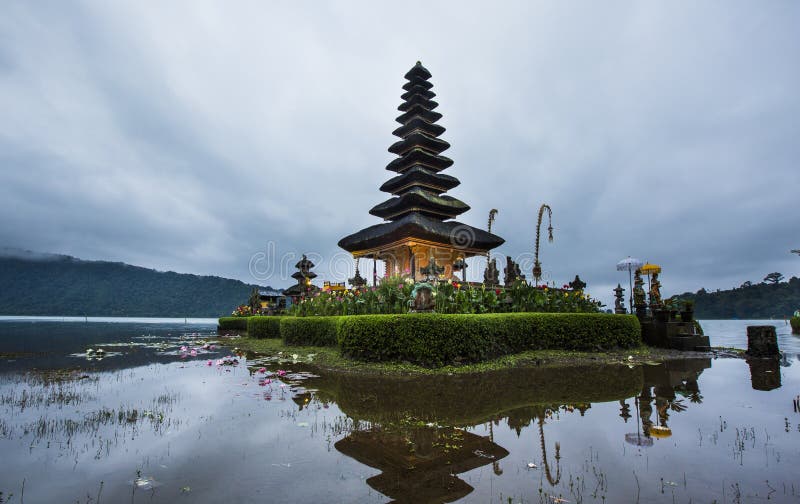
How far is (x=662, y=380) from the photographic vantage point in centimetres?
809

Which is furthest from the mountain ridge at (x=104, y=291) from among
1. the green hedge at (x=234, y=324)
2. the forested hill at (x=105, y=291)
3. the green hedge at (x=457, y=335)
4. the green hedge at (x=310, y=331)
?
the green hedge at (x=457, y=335)

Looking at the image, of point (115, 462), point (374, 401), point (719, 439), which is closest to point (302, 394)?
point (374, 401)

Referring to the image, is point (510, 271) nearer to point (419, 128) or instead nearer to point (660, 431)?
point (660, 431)

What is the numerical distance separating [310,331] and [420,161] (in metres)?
17.5

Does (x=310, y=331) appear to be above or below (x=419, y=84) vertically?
below

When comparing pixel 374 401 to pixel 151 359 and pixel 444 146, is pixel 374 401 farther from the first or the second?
pixel 444 146

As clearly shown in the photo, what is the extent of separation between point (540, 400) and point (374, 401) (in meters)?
2.60

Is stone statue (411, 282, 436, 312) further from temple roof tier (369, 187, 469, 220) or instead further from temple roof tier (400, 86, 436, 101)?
temple roof tier (400, 86, 436, 101)

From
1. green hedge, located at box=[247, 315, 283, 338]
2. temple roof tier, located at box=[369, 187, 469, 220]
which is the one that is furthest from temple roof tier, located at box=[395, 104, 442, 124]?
green hedge, located at box=[247, 315, 283, 338]

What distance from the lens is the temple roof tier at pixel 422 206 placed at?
84.1 feet

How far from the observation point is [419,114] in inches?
1176

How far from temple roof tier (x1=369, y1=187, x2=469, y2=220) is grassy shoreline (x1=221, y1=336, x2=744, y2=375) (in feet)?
Answer: 45.5

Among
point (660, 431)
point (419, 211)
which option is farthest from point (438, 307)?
point (419, 211)

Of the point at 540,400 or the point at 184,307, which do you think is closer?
the point at 540,400
